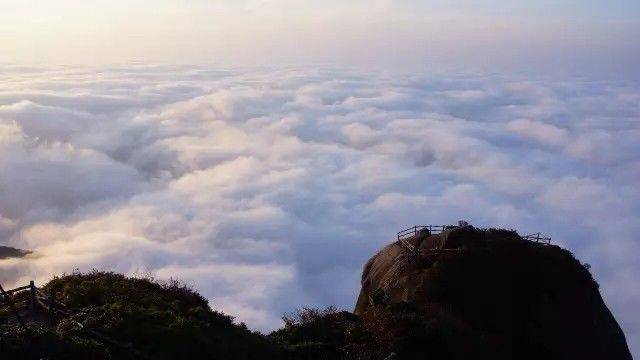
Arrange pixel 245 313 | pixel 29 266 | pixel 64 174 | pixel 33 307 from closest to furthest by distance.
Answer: pixel 33 307, pixel 245 313, pixel 29 266, pixel 64 174

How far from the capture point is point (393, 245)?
3406cm

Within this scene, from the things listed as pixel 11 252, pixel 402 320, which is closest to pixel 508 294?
pixel 402 320

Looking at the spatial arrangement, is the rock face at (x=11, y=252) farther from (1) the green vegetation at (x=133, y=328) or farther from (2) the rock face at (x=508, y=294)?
(2) the rock face at (x=508, y=294)

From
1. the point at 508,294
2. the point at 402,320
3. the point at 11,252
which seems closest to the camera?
the point at 402,320

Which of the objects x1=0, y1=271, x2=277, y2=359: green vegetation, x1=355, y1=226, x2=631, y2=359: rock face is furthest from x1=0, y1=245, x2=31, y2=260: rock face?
x1=355, y1=226, x2=631, y2=359: rock face

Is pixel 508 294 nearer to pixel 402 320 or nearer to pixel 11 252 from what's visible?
pixel 402 320

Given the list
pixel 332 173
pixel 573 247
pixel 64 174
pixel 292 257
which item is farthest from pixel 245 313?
pixel 64 174

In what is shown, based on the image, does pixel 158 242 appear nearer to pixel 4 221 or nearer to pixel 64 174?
pixel 4 221

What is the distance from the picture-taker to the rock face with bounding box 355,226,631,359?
26.5m

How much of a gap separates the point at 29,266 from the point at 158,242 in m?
29.5

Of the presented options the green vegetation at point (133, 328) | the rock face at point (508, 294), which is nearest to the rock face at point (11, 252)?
the green vegetation at point (133, 328)

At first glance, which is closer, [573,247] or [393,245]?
[393,245]

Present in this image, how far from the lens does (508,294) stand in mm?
27766

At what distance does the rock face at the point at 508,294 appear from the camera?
26.5 m
